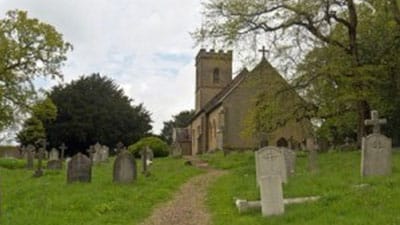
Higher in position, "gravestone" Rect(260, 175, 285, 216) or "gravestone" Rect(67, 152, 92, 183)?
"gravestone" Rect(67, 152, 92, 183)

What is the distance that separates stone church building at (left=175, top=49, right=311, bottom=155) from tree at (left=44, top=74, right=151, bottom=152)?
22.1ft

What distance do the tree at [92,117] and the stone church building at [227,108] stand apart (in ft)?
22.1

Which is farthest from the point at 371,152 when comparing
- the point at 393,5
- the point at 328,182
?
the point at 393,5

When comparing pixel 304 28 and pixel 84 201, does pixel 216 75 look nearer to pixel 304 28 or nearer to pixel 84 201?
pixel 304 28

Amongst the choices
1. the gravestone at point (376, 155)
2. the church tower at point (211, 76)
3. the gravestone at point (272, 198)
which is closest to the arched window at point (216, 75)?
the church tower at point (211, 76)

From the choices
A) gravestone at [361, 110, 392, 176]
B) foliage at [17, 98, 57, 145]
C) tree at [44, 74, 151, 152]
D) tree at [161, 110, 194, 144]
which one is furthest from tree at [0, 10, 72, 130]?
tree at [161, 110, 194, 144]

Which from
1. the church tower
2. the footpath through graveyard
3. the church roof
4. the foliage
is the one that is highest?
the church tower

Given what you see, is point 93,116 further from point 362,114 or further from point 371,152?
point 371,152

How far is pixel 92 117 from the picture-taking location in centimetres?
6053

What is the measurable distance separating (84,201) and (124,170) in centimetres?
479

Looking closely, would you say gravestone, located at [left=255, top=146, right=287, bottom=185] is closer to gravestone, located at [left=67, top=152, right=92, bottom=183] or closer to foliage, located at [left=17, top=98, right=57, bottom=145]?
gravestone, located at [left=67, top=152, right=92, bottom=183]

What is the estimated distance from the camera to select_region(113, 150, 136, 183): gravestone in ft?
65.6

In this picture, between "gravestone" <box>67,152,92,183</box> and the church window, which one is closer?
"gravestone" <box>67,152,92,183</box>

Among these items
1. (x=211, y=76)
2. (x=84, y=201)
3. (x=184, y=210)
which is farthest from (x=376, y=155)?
(x=211, y=76)
